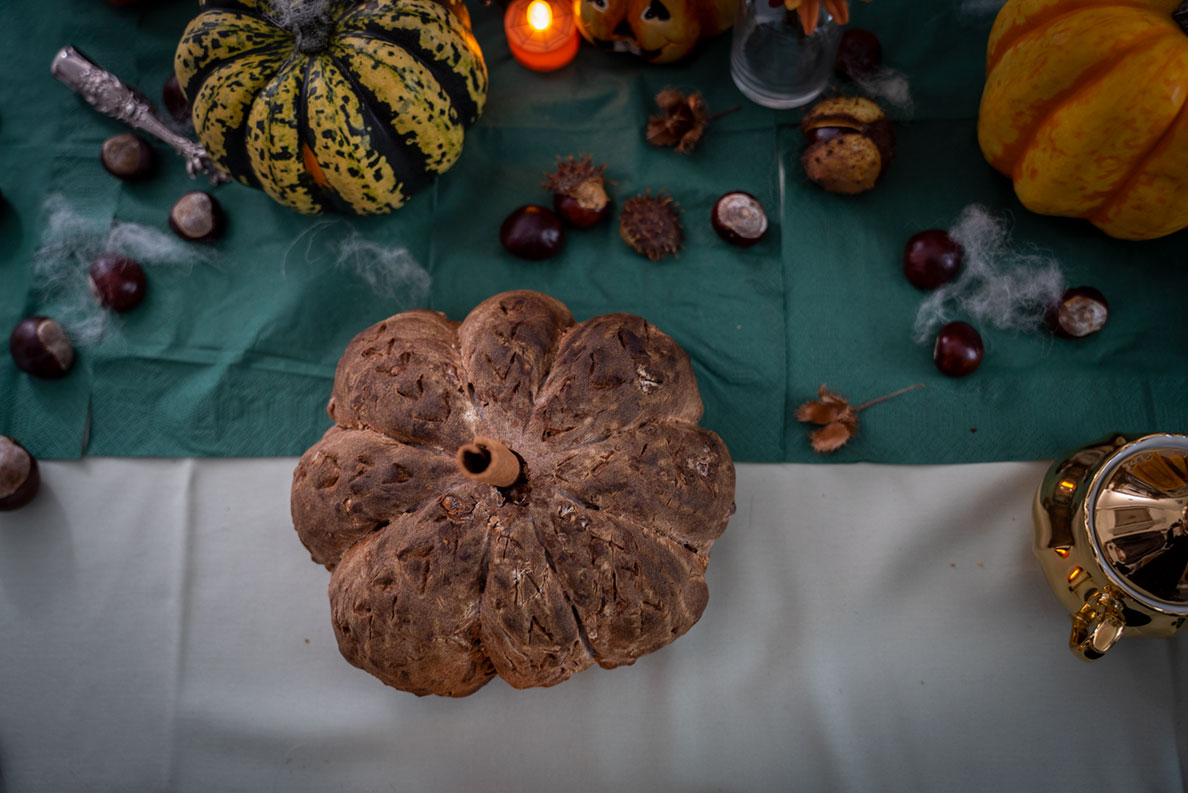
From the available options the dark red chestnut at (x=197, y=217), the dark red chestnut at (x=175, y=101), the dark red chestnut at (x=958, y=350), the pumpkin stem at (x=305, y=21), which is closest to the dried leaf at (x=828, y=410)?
the dark red chestnut at (x=958, y=350)

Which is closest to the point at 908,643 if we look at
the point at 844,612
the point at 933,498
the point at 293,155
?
the point at 844,612

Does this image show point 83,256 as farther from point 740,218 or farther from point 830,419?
point 830,419

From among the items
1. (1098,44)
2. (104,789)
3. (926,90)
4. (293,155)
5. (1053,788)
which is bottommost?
(104,789)

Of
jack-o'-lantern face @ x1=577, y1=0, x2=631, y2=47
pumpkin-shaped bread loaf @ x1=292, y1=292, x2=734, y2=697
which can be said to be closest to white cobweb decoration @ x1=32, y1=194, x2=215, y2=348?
pumpkin-shaped bread loaf @ x1=292, y1=292, x2=734, y2=697

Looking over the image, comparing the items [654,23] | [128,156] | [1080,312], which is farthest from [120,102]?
[1080,312]

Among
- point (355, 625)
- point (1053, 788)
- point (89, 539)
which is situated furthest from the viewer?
point (89, 539)

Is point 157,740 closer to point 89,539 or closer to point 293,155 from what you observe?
point 89,539
